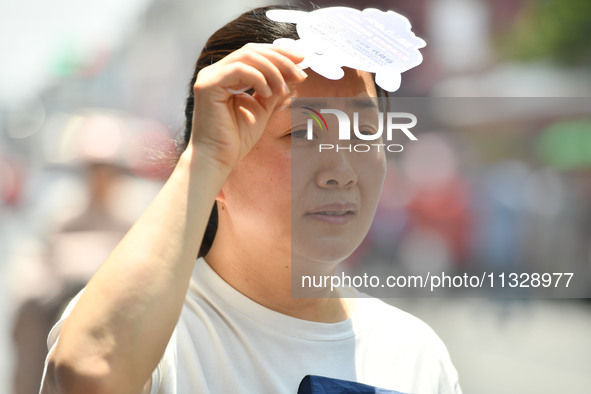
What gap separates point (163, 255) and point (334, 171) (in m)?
0.40

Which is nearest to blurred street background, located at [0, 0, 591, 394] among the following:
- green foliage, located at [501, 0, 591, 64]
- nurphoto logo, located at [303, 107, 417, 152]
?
nurphoto logo, located at [303, 107, 417, 152]

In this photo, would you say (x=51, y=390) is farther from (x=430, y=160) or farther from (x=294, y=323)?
(x=430, y=160)

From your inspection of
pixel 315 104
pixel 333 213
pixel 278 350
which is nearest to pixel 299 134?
pixel 315 104

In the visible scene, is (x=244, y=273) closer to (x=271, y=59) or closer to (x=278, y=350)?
(x=278, y=350)

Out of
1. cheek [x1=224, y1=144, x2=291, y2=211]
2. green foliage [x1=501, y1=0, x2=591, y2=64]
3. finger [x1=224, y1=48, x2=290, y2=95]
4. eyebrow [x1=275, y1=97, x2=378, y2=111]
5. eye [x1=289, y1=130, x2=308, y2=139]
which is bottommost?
cheek [x1=224, y1=144, x2=291, y2=211]

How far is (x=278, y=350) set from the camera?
1.38 m

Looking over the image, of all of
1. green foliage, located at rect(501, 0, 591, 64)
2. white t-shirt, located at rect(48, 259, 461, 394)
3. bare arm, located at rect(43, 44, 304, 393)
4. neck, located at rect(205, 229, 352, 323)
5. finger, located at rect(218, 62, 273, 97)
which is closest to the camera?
bare arm, located at rect(43, 44, 304, 393)

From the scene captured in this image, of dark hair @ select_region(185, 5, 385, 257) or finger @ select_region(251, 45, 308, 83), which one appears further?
dark hair @ select_region(185, 5, 385, 257)

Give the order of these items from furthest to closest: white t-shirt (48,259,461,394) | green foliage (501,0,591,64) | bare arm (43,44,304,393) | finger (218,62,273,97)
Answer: green foliage (501,0,591,64)
white t-shirt (48,259,461,394)
finger (218,62,273,97)
bare arm (43,44,304,393)

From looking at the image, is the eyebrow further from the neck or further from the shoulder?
the shoulder

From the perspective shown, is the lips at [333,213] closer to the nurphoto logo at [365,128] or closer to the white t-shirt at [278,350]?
the nurphoto logo at [365,128]

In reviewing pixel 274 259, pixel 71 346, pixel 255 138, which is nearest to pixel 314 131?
pixel 255 138

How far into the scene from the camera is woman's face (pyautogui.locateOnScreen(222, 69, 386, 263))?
1355mm

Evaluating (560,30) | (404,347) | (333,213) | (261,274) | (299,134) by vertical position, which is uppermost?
(560,30)
